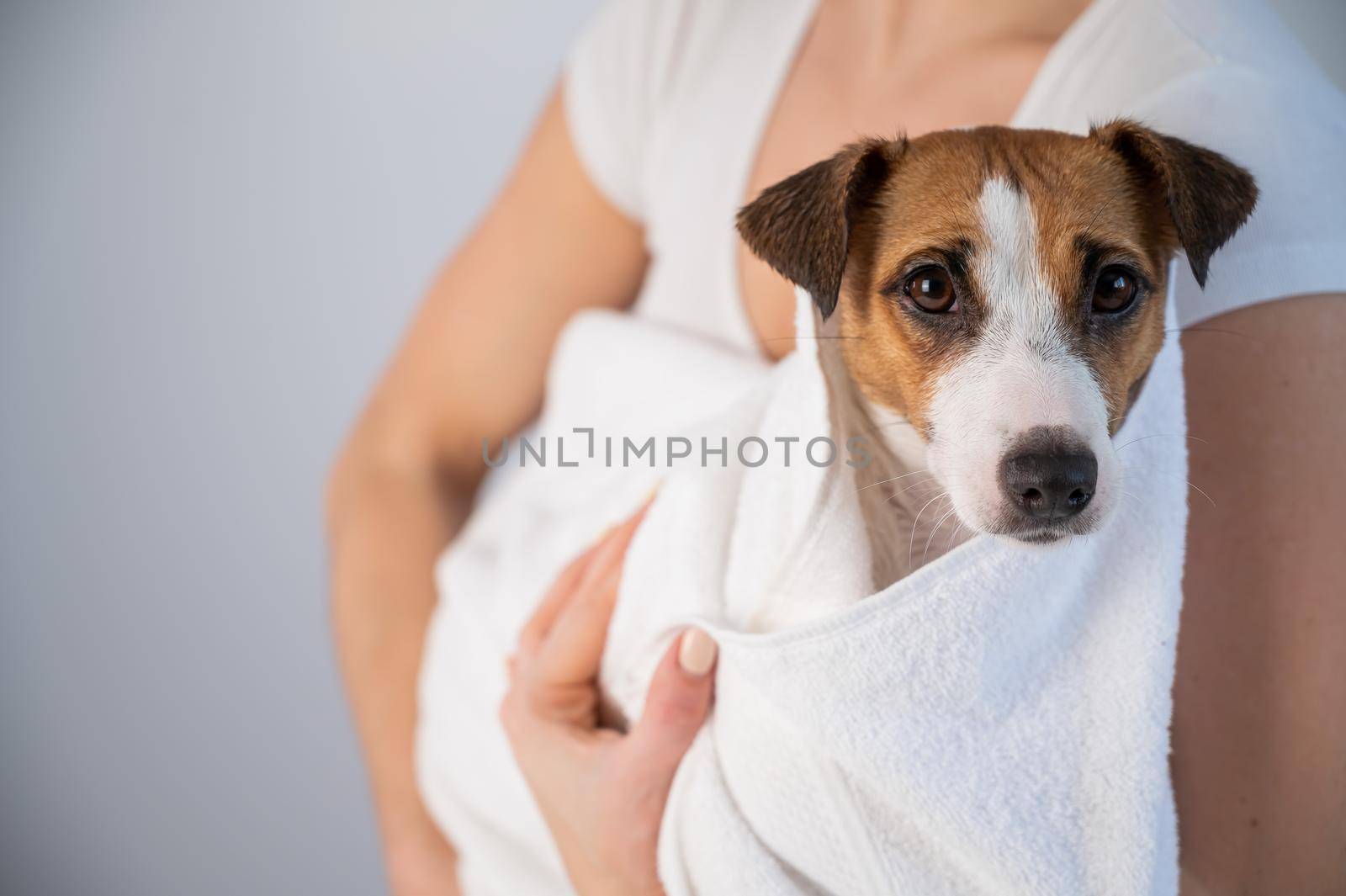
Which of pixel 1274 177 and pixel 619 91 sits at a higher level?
pixel 619 91

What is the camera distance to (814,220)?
91cm

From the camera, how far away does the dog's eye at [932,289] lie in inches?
36.3

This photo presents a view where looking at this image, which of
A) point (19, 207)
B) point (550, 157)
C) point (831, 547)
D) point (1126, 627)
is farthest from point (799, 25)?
point (19, 207)

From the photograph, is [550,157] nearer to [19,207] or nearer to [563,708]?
[563,708]

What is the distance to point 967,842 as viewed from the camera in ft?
2.84

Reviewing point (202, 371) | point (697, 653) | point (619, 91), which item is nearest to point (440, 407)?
point (619, 91)

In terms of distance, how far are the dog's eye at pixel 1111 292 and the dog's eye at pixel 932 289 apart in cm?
13

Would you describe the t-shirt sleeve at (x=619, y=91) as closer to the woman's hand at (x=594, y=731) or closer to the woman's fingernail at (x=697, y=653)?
the woman's hand at (x=594, y=731)

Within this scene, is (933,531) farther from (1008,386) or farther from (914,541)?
(1008,386)

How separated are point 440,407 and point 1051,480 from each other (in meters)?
1.24

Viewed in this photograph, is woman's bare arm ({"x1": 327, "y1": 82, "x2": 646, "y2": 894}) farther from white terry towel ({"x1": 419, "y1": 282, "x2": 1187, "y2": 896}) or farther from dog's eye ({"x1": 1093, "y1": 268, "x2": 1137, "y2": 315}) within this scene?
dog's eye ({"x1": 1093, "y1": 268, "x2": 1137, "y2": 315})

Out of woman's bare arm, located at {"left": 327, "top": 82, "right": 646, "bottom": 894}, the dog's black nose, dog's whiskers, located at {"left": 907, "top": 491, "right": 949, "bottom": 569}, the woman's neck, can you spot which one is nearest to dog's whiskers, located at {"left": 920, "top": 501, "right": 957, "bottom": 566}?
dog's whiskers, located at {"left": 907, "top": 491, "right": 949, "bottom": 569}

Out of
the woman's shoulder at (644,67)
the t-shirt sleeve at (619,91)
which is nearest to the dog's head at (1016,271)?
the woman's shoulder at (644,67)

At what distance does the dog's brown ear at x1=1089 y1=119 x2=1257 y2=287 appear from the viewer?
84cm
